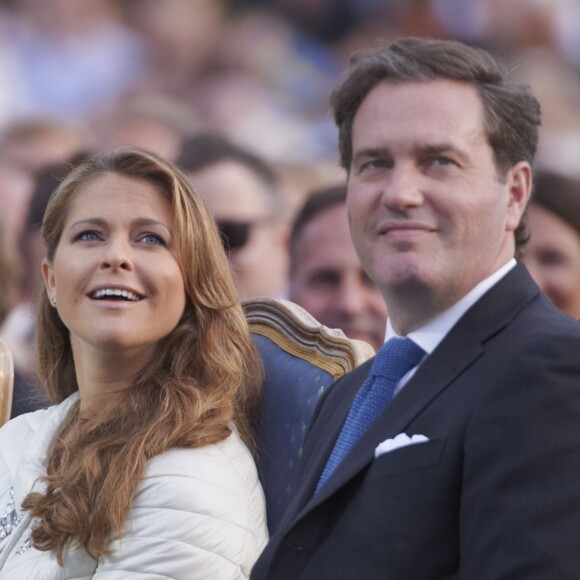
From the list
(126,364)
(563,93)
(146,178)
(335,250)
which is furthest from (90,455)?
(563,93)

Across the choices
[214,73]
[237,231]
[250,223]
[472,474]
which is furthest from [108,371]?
[214,73]

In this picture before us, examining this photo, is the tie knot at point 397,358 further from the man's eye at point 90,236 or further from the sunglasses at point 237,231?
the sunglasses at point 237,231

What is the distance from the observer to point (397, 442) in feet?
3.84

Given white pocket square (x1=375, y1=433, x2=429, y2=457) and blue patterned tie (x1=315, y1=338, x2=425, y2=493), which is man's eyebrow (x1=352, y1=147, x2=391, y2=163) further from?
white pocket square (x1=375, y1=433, x2=429, y2=457)

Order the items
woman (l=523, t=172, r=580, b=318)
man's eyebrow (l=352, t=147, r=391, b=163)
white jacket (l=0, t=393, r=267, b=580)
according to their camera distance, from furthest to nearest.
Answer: woman (l=523, t=172, r=580, b=318) → white jacket (l=0, t=393, r=267, b=580) → man's eyebrow (l=352, t=147, r=391, b=163)

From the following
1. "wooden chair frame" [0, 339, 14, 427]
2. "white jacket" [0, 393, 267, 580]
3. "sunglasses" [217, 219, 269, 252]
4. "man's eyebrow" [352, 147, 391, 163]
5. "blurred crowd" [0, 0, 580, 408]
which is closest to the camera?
"man's eyebrow" [352, 147, 391, 163]

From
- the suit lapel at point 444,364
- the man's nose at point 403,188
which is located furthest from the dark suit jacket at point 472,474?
the man's nose at point 403,188

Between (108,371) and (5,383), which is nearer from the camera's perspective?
(108,371)

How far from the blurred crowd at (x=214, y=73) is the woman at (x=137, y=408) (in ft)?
8.20

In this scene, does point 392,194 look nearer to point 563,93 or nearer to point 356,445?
point 356,445

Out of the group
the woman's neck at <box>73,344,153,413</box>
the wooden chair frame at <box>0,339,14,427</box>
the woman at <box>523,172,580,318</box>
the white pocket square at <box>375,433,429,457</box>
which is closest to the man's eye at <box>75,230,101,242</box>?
the woman's neck at <box>73,344,153,413</box>

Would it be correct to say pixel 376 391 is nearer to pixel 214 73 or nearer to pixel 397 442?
pixel 397 442

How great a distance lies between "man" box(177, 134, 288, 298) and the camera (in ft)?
13.2

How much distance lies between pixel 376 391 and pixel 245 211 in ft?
9.59
